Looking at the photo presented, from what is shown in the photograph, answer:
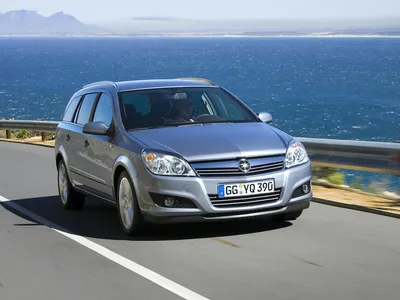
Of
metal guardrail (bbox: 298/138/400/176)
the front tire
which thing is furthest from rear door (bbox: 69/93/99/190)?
metal guardrail (bbox: 298/138/400/176)

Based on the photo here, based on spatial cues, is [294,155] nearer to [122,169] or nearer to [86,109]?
[122,169]

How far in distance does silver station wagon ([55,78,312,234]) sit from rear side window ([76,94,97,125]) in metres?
0.37

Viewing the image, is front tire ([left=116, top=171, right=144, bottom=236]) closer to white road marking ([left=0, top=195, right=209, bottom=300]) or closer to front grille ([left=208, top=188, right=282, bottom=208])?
white road marking ([left=0, top=195, right=209, bottom=300])

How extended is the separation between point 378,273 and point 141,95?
145 inches

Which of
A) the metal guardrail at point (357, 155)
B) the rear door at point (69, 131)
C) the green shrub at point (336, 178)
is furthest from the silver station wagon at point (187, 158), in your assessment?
the green shrub at point (336, 178)

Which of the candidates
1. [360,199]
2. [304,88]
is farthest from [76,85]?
[360,199]

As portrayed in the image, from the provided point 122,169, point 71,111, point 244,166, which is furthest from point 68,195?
point 244,166

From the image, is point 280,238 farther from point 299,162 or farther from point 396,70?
point 396,70

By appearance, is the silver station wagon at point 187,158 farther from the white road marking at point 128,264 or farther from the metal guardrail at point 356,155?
the metal guardrail at point 356,155

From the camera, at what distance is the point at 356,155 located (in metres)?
11.7

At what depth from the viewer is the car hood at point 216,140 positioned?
8.34 metres

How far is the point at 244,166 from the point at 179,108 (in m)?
1.53

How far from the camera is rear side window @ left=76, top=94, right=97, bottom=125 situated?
10.6m

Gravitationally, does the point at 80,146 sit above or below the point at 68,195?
above
